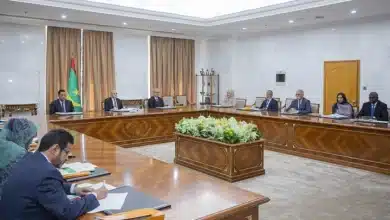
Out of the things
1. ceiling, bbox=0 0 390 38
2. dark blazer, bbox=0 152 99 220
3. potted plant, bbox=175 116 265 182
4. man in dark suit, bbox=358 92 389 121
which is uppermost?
ceiling, bbox=0 0 390 38

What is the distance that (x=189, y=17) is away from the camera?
877 centimetres

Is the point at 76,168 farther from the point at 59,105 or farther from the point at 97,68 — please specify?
the point at 97,68

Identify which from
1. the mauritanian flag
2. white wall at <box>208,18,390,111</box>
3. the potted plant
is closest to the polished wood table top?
the potted plant

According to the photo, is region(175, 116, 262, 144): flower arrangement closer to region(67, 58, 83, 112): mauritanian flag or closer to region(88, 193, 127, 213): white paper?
region(88, 193, 127, 213): white paper

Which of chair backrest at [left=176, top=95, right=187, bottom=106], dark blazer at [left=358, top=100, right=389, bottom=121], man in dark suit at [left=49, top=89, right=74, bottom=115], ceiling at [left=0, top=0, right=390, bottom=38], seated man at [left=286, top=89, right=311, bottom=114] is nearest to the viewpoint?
dark blazer at [left=358, top=100, right=389, bottom=121]

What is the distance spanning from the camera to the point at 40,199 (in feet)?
5.61

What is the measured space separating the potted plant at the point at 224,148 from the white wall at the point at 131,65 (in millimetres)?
4923

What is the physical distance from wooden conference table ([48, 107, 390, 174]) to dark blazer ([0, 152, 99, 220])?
A: 4676 millimetres

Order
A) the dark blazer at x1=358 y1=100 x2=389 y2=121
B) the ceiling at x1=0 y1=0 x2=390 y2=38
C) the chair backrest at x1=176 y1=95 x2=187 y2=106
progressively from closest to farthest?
the dark blazer at x1=358 y1=100 x2=389 y2=121
the ceiling at x1=0 y1=0 x2=390 y2=38
the chair backrest at x1=176 y1=95 x2=187 y2=106

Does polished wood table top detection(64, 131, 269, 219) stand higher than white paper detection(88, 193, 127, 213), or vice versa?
white paper detection(88, 193, 127, 213)

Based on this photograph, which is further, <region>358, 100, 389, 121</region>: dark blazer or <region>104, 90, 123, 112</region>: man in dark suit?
<region>104, 90, 123, 112</region>: man in dark suit

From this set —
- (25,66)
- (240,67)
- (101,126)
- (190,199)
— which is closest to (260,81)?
(240,67)

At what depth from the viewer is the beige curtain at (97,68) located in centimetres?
949

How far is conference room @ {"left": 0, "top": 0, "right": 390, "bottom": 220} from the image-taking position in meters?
2.17
